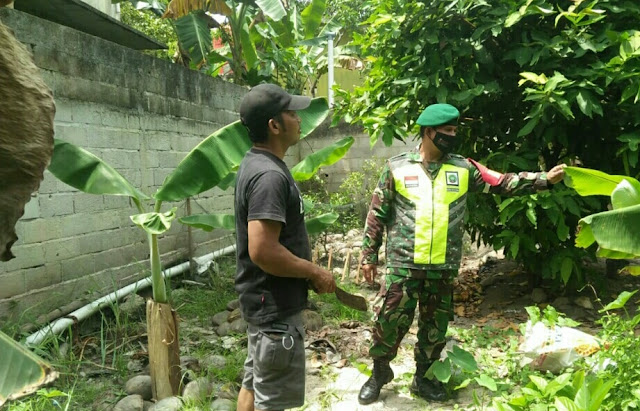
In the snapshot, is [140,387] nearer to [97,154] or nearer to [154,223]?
[154,223]

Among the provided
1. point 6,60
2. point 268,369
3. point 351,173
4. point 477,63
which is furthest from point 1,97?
point 351,173

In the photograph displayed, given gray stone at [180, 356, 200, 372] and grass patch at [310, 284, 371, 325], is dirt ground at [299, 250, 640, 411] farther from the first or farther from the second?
gray stone at [180, 356, 200, 372]

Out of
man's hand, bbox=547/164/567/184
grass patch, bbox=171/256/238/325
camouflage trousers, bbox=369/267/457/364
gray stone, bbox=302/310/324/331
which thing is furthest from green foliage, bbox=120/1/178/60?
man's hand, bbox=547/164/567/184

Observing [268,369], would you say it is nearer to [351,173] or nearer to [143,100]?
[143,100]

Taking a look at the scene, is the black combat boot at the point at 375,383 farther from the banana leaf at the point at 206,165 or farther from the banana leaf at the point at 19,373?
the banana leaf at the point at 19,373

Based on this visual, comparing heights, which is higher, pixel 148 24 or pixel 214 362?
pixel 148 24

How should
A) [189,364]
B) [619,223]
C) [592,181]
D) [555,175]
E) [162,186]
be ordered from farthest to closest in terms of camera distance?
1. [189,364]
2. [162,186]
3. [555,175]
4. [592,181]
5. [619,223]

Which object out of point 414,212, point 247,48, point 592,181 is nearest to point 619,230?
point 592,181

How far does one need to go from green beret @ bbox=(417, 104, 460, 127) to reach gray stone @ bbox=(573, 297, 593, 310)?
2575 millimetres

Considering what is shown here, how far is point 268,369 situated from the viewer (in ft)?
7.10

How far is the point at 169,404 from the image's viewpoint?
3045 millimetres

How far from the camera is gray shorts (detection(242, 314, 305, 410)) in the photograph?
2158 mm

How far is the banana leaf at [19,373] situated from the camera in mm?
1451

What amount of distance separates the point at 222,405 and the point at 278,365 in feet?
3.66
